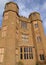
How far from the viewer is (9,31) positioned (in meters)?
32.3

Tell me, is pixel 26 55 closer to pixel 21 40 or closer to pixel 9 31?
pixel 21 40

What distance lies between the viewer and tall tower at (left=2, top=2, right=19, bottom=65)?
28886 millimetres

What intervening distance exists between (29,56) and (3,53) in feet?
23.8

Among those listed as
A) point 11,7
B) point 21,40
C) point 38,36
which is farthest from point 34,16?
point 21,40

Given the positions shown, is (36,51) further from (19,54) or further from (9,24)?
(9,24)

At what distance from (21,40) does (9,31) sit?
533 cm

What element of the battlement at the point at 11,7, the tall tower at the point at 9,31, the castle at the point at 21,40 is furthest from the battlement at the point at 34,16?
the tall tower at the point at 9,31

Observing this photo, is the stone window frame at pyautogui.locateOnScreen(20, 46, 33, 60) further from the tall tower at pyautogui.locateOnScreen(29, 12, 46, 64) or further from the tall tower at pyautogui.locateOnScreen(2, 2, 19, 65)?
the tall tower at pyautogui.locateOnScreen(2, 2, 19, 65)

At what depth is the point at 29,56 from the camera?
1270 inches

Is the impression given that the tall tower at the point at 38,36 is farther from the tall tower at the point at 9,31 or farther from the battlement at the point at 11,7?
the tall tower at the point at 9,31

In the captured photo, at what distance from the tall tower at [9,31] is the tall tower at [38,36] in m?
6.80

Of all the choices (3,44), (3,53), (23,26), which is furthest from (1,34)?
(23,26)

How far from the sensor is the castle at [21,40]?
29919mm

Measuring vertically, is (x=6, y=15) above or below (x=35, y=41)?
above
